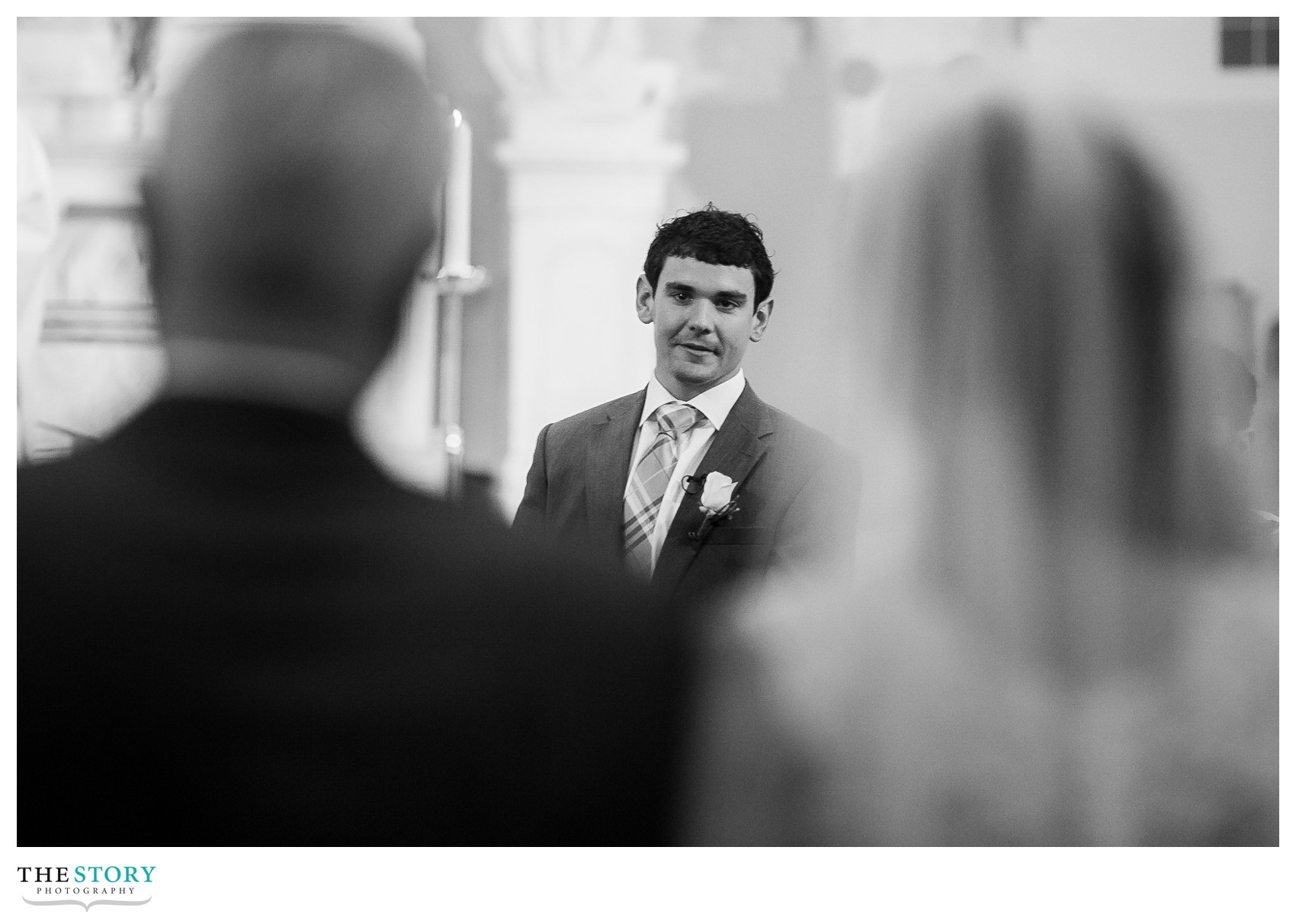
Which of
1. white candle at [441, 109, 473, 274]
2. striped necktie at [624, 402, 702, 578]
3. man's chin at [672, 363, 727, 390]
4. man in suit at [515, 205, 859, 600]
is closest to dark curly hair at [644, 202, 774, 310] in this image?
man in suit at [515, 205, 859, 600]

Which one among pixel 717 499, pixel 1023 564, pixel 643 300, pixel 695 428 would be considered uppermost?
pixel 643 300

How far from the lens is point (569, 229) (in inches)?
80.9

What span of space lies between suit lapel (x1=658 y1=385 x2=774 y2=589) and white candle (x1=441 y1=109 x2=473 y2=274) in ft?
1.58

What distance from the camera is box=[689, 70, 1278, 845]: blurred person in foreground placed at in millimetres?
2057

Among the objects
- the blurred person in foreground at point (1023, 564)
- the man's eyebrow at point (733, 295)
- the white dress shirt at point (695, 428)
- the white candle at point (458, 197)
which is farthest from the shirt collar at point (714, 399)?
the white candle at point (458, 197)

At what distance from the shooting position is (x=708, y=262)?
203 cm

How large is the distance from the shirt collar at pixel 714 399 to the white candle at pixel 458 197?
0.41 metres

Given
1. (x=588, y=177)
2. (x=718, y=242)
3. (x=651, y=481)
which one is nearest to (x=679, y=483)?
(x=651, y=481)

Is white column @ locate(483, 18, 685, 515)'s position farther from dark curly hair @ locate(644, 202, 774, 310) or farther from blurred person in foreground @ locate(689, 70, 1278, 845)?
blurred person in foreground @ locate(689, 70, 1278, 845)

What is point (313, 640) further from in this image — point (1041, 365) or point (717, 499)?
point (1041, 365)

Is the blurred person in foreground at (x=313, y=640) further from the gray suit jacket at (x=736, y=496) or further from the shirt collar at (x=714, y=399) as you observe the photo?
the shirt collar at (x=714, y=399)

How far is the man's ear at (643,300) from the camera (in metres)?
2.04

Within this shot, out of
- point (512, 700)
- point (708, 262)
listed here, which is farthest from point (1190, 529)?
point (512, 700)

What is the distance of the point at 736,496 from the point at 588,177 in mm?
626
